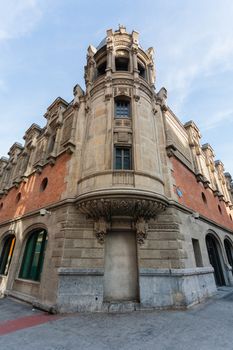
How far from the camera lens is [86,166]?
34.8 ft

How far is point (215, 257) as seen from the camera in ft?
49.0

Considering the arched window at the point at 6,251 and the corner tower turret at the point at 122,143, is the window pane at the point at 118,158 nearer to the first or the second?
the corner tower turret at the point at 122,143

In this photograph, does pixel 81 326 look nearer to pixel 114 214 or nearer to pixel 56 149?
pixel 114 214

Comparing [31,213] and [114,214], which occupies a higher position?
[31,213]

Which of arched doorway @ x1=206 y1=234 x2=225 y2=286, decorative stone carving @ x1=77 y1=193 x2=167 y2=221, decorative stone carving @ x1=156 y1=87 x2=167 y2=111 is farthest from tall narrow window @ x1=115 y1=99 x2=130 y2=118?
arched doorway @ x1=206 y1=234 x2=225 y2=286

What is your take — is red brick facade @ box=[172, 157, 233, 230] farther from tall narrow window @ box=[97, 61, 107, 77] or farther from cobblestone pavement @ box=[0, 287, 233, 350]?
tall narrow window @ box=[97, 61, 107, 77]

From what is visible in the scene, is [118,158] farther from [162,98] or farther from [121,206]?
[162,98]

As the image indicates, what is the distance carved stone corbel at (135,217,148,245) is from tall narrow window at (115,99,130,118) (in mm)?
6740

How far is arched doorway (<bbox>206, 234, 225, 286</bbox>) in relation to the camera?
14148 mm

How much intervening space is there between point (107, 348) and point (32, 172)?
45.4 ft

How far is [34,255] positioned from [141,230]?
735cm

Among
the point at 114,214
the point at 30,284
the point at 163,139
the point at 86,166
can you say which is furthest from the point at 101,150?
the point at 30,284

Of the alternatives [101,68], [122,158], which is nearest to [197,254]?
[122,158]

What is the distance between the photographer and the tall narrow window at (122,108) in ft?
39.9
